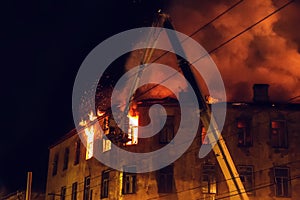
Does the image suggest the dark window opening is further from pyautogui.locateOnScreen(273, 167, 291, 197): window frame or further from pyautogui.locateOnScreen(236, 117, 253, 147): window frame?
pyautogui.locateOnScreen(273, 167, 291, 197): window frame

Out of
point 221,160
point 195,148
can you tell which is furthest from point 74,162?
point 221,160

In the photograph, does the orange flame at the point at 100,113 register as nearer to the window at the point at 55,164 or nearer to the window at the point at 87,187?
the window at the point at 87,187

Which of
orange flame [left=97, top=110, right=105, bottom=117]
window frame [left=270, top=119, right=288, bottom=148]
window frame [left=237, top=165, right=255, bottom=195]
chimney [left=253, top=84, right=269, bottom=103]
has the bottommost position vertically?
window frame [left=237, top=165, right=255, bottom=195]

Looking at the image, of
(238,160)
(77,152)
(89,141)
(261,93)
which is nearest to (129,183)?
(89,141)

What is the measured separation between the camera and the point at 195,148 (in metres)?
27.0

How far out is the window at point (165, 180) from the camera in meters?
26.6

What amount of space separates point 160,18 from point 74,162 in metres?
18.5

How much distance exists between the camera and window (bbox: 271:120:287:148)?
2700 cm

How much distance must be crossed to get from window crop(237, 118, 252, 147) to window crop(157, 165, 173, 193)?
4.43 meters

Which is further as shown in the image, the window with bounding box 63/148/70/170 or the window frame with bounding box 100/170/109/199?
the window with bounding box 63/148/70/170

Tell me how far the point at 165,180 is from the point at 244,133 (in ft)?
18.0

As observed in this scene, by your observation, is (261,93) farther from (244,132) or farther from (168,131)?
(168,131)

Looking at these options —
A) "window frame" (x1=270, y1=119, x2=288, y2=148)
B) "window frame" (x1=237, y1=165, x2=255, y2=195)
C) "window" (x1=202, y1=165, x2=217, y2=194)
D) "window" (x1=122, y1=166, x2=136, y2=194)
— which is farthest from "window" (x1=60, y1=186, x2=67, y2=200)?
"window frame" (x1=270, y1=119, x2=288, y2=148)

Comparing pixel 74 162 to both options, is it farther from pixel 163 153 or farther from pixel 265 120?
pixel 265 120
